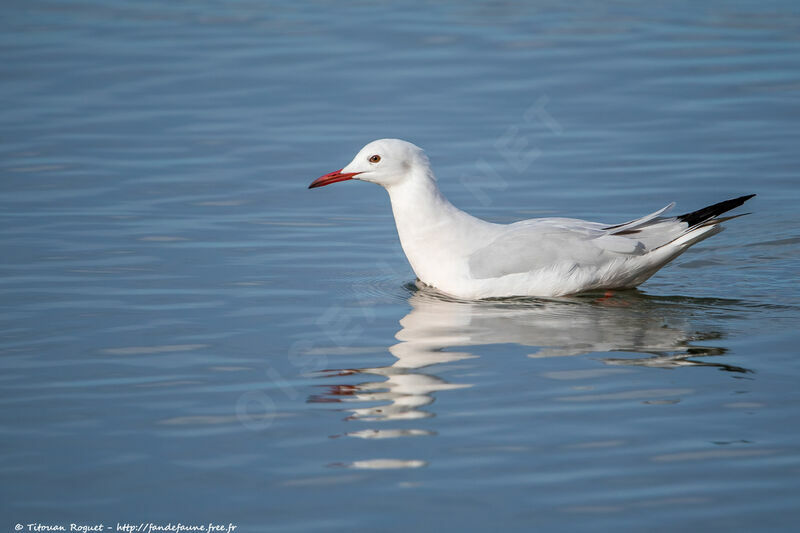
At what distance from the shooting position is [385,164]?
8.98 meters

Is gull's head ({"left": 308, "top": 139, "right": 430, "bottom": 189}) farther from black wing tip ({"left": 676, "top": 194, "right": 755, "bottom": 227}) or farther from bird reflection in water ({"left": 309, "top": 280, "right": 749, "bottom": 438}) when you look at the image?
black wing tip ({"left": 676, "top": 194, "right": 755, "bottom": 227})

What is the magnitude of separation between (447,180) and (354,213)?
3.90 feet

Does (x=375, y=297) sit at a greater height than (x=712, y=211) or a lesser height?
lesser

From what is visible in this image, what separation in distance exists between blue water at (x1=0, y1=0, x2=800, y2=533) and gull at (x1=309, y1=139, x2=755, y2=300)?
0.23m

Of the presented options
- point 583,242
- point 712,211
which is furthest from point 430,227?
point 712,211

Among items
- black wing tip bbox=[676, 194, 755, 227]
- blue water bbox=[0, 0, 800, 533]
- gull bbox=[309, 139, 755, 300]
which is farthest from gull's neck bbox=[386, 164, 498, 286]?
black wing tip bbox=[676, 194, 755, 227]

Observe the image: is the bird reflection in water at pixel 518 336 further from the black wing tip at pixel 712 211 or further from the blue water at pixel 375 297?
the black wing tip at pixel 712 211

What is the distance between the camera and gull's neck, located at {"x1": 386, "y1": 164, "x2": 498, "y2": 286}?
8.77 metres

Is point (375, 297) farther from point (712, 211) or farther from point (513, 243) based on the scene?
point (712, 211)

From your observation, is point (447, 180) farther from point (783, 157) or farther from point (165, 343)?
point (165, 343)

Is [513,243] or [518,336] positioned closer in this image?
[518,336]

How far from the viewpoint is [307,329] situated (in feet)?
25.7

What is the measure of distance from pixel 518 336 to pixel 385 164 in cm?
208

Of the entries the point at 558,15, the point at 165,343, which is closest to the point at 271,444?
the point at 165,343
